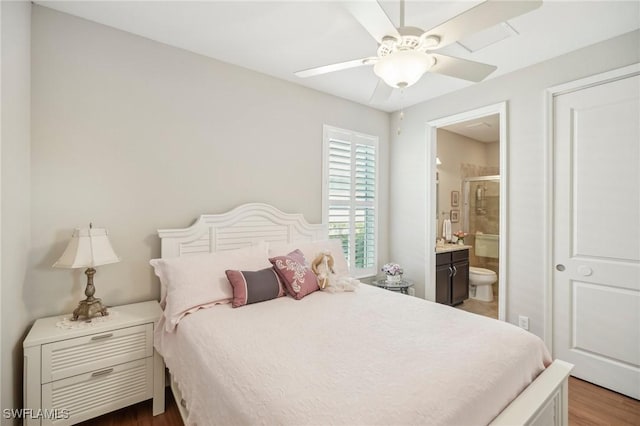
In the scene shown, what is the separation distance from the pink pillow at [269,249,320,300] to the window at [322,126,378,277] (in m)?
1.07

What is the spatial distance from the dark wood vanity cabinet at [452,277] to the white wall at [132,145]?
7.09ft

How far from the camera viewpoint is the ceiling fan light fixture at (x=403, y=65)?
4.81 ft

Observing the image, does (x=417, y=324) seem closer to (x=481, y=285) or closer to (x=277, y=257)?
(x=277, y=257)

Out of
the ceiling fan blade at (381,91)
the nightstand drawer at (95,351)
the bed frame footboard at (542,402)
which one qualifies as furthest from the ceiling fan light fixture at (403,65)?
the nightstand drawer at (95,351)

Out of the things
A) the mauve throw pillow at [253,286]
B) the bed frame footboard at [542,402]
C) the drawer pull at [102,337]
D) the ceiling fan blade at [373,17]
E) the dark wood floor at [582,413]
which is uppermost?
the ceiling fan blade at [373,17]

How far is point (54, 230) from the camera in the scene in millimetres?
1980

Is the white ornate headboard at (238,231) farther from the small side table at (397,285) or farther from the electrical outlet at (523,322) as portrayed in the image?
the electrical outlet at (523,322)

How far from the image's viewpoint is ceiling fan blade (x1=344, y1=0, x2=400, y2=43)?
130 centimetres

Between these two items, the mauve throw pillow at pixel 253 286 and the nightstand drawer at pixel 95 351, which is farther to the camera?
the mauve throw pillow at pixel 253 286

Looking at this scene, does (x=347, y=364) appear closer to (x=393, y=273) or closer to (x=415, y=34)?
(x=415, y=34)

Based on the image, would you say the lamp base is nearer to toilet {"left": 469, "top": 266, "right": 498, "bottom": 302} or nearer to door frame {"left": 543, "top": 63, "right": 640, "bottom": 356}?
door frame {"left": 543, "top": 63, "right": 640, "bottom": 356}

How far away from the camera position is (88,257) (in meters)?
1.84

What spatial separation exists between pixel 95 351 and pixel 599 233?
3627mm

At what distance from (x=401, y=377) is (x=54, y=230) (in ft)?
7.41
